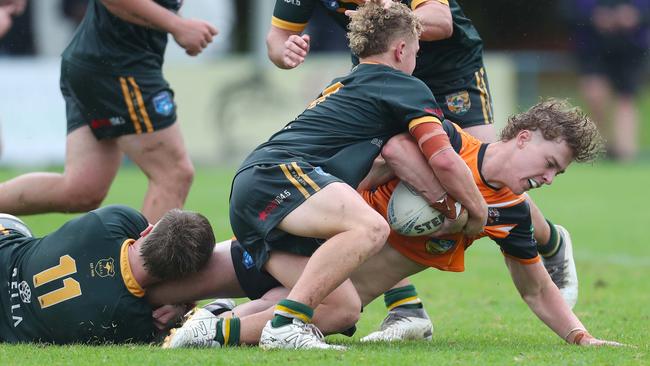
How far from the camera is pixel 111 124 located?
686cm

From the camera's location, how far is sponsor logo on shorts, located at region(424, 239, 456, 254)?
5355 mm

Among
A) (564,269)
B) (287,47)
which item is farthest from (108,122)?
(564,269)

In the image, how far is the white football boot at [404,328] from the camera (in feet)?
18.1

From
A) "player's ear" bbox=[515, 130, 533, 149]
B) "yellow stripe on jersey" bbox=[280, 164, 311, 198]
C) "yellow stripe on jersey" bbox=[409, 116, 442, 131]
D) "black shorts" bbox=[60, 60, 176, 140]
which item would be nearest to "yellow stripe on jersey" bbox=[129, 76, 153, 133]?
"black shorts" bbox=[60, 60, 176, 140]

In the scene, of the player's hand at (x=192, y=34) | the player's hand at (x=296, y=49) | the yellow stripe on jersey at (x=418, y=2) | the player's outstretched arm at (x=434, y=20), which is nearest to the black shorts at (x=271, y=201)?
the player's hand at (x=296, y=49)

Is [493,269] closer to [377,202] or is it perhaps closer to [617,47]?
[377,202]

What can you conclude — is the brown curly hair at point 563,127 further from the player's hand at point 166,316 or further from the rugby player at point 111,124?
the rugby player at point 111,124

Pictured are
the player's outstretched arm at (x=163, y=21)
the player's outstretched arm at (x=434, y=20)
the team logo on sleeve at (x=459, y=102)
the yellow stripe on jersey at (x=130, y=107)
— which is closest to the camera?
the player's outstretched arm at (x=434, y=20)

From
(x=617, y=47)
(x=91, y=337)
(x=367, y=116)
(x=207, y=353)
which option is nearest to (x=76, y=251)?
(x=91, y=337)

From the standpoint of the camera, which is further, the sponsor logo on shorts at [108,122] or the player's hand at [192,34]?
the sponsor logo on shorts at [108,122]

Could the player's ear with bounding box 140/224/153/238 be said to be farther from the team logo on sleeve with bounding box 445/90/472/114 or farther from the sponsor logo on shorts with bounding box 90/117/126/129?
the team logo on sleeve with bounding box 445/90/472/114

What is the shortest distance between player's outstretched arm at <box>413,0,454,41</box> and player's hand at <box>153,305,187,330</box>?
180cm

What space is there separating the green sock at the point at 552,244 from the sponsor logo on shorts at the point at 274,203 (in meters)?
1.82

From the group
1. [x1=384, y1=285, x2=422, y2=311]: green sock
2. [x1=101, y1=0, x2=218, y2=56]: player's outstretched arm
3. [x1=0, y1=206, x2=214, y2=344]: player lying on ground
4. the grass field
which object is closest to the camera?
the grass field
